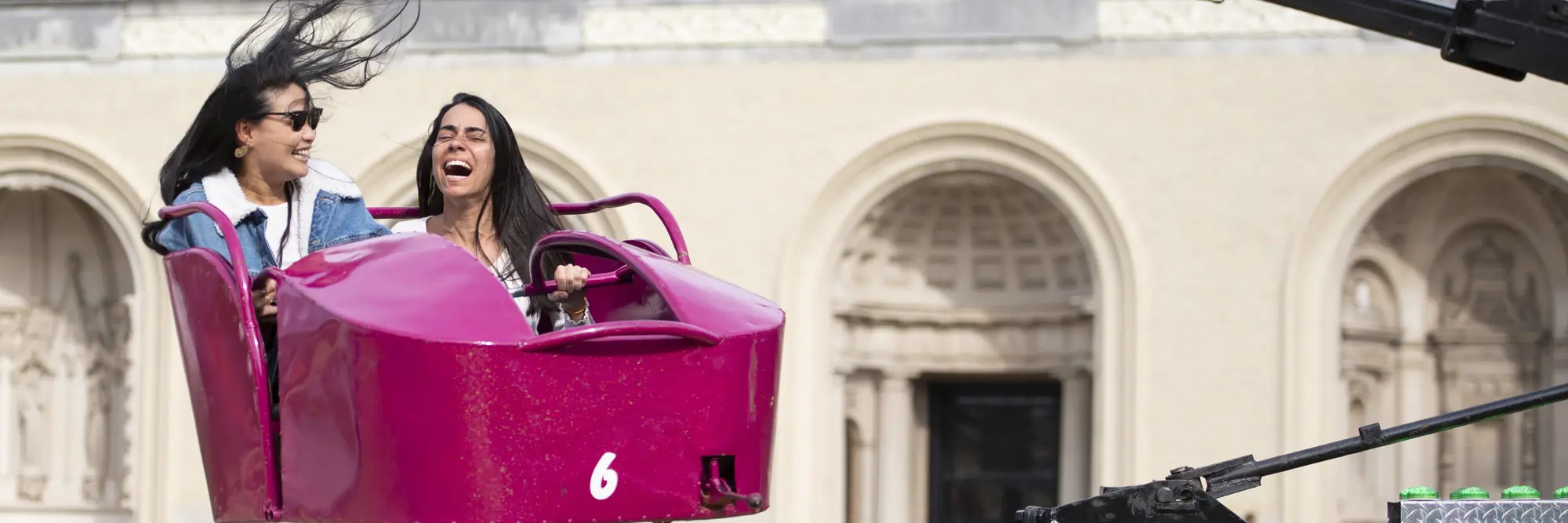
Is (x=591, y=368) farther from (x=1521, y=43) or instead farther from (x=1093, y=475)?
(x=1093, y=475)

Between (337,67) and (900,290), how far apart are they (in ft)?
28.1

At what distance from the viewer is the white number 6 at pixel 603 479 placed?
3928 mm

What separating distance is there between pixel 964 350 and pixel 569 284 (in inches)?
352

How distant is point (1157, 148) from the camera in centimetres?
1206

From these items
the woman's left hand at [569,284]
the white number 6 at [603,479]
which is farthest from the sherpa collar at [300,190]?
the white number 6 at [603,479]

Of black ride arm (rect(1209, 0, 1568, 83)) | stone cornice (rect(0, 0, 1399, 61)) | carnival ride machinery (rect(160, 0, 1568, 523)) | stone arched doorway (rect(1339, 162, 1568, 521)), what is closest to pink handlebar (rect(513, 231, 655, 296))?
carnival ride machinery (rect(160, 0, 1568, 523))

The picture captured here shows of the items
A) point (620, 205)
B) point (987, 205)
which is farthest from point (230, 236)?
point (987, 205)

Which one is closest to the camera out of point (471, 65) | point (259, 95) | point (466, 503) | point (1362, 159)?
point (466, 503)

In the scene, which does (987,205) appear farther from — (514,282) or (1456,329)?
(514,282)

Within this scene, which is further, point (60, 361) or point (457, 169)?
point (60, 361)

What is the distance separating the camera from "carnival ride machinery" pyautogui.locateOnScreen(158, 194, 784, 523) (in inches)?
150

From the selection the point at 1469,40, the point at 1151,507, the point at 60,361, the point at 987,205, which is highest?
the point at 987,205

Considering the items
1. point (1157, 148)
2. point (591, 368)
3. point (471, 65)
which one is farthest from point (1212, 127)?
point (591, 368)

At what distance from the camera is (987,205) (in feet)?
42.2
